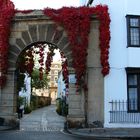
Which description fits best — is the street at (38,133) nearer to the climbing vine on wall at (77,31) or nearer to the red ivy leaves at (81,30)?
the climbing vine on wall at (77,31)

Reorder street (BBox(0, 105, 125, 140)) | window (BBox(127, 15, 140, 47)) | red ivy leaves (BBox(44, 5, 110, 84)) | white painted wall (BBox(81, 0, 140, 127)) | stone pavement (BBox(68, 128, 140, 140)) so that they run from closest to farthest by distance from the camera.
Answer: street (BBox(0, 105, 125, 140)) → stone pavement (BBox(68, 128, 140, 140)) → red ivy leaves (BBox(44, 5, 110, 84)) → white painted wall (BBox(81, 0, 140, 127)) → window (BBox(127, 15, 140, 47))

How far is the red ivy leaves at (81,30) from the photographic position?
72.0 feet

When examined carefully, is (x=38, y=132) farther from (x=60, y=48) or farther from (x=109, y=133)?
(x=60, y=48)

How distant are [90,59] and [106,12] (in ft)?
9.27

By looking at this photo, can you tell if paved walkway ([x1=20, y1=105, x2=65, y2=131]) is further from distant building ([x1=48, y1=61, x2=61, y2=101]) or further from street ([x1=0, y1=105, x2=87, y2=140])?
distant building ([x1=48, y1=61, x2=61, y2=101])

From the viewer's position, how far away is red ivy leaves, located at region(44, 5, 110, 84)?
21938 mm

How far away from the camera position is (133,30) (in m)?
22.7

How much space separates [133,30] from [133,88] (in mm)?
3359

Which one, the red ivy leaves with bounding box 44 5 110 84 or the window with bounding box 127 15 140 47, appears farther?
the window with bounding box 127 15 140 47

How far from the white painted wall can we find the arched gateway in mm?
506

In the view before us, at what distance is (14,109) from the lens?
22.6 m

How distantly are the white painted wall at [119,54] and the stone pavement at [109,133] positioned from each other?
1.02 metres

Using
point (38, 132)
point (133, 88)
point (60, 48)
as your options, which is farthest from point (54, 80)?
point (38, 132)

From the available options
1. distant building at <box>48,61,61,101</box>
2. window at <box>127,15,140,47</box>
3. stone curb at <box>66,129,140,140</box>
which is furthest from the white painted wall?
distant building at <box>48,61,61,101</box>
